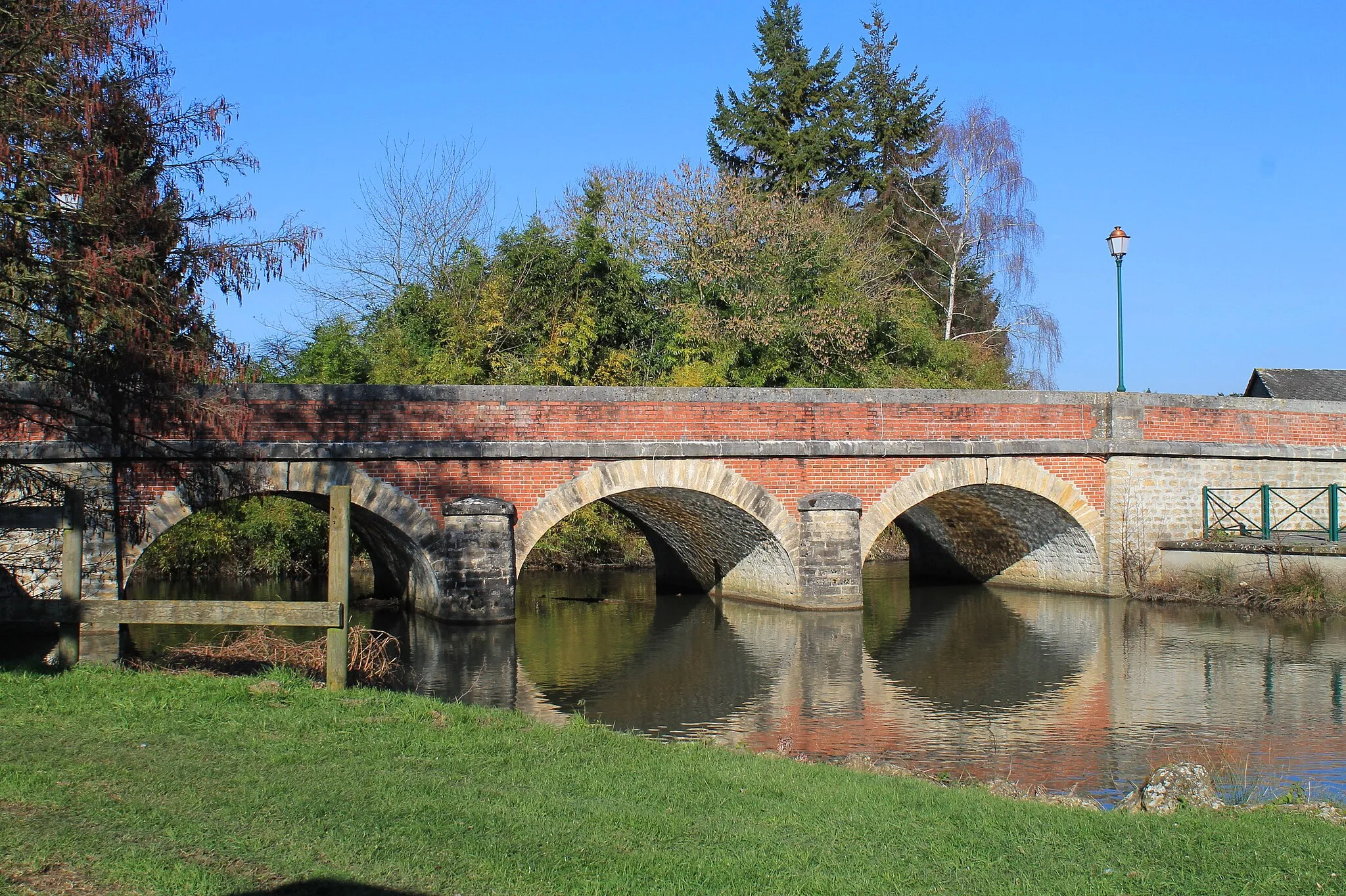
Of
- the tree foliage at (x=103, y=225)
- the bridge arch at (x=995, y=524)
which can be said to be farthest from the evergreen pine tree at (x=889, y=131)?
the tree foliage at (x=103, y=225)

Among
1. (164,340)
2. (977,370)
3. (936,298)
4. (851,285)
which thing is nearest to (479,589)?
(164,340)

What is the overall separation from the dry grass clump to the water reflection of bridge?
643 mm

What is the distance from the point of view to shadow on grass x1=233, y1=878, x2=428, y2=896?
393 centimetres

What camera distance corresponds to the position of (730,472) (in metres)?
15.6

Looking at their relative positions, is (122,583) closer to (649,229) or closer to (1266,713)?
(1266,713)

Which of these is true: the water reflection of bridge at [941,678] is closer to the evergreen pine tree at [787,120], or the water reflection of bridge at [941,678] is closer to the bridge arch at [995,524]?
the bridge arch at [995,524]

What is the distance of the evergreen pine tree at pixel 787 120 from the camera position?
109 feet

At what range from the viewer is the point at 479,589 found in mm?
14242

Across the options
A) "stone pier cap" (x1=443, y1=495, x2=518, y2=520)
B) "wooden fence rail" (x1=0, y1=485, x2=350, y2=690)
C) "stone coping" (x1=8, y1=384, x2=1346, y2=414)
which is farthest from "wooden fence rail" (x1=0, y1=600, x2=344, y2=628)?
"stone pier cap" (x1=443, y1=495, x2=518, y2=520)

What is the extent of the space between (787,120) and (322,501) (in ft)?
74.3

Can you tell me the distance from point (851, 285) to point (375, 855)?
24225 mm

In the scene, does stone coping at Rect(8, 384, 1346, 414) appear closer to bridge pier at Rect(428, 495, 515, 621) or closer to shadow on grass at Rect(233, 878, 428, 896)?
bridge pier at Rect(428, 495, 515, 621)

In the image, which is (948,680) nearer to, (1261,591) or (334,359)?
(1261,591)

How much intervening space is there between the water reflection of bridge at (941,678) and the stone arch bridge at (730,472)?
0.97 meters
